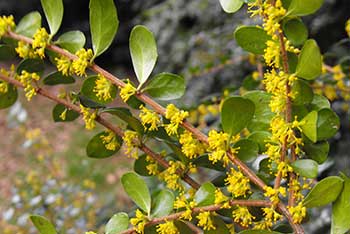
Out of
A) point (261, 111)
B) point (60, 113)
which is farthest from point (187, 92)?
point (261, 111)

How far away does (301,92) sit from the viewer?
2.34ft

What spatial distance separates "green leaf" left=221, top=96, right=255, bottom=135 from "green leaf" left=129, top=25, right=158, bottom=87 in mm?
139

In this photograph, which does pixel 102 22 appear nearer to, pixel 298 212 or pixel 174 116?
pixel 174 116

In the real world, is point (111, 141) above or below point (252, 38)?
below

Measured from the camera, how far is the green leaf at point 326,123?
2.43ft

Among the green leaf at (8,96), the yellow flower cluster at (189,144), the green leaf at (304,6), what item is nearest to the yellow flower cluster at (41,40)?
the green leaf at (8,96)

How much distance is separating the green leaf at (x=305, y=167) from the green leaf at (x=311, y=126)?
4 cm

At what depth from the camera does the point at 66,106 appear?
0.85 meters

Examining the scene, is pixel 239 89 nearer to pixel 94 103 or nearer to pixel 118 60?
pixel 94 103

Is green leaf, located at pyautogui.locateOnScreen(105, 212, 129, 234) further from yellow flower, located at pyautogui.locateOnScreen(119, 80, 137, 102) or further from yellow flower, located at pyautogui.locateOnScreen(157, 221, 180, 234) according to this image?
yellow flower, located at pyautogui.locateOnScreen(119, 80, 137, 102)

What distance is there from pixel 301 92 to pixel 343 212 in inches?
6.0

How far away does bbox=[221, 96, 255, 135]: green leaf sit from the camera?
0.69 meters

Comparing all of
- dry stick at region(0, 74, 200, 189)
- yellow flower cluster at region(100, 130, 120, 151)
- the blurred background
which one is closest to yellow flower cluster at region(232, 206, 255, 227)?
dry stick at region(0, 74, 200, 189)

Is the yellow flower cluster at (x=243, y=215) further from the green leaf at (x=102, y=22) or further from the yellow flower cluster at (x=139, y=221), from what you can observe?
the green leaf at (x=102, y=22)
